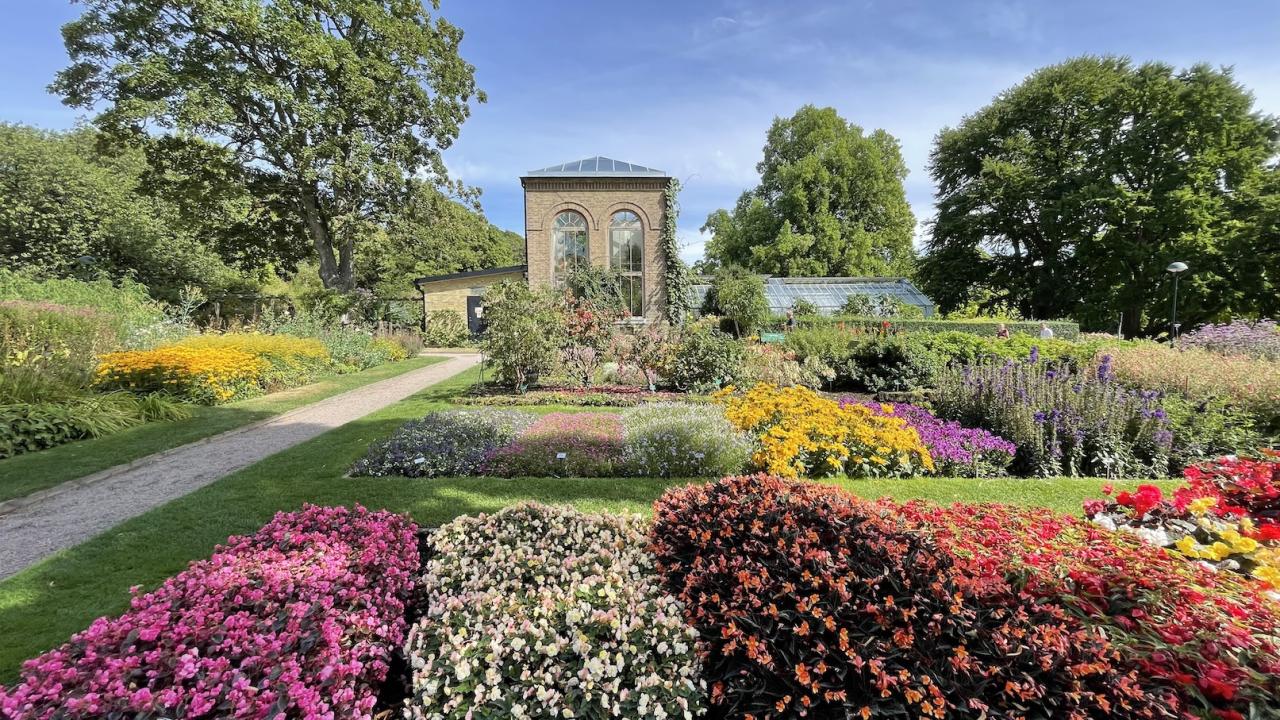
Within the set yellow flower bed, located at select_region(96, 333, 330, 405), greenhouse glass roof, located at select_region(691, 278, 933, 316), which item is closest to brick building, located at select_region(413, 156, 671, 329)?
greenhouse glass roof, located at select_region(691, 278, 933, 316)

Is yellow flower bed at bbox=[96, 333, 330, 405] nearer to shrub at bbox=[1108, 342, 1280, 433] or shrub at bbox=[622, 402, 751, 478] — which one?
shrub at bbox=[622, 402, 751, 478]

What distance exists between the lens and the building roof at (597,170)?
19.0m

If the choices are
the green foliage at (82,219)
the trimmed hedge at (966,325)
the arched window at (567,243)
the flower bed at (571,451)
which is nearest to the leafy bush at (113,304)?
the green foliage at (82,219)

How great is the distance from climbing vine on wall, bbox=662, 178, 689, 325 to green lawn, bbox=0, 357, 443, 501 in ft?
39.5

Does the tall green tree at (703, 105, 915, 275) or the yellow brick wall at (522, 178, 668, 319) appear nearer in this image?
the yellow brick wall at (522, 178, 668, 319)

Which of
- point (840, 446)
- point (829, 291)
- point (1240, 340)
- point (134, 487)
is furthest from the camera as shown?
point (829, 291)

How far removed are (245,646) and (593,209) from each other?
18.8m

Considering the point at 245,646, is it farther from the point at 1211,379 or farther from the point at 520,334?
the point at 1211,379

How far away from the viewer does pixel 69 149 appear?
2267cm

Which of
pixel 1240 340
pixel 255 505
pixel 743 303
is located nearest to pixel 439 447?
pixel 255 505

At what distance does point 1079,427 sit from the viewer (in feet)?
18.8

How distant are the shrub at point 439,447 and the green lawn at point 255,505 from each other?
296 millimetres

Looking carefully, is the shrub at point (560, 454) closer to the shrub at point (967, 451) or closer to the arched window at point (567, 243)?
the shrub at point (967, 451)

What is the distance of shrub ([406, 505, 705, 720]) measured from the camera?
1.77 m
